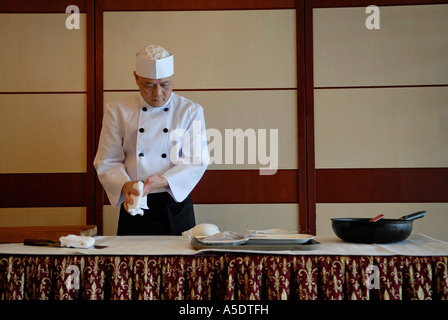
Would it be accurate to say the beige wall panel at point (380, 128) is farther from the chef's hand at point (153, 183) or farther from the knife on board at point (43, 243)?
the knife on board at point (43, 243)

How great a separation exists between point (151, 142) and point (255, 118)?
1.15 metres

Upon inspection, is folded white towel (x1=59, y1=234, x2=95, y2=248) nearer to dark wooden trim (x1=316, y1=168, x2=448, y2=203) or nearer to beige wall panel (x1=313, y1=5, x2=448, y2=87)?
dark wooden trim (x1=316, y1=168, x2=448, y2=203)

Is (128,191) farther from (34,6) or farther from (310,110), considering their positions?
(34,6)

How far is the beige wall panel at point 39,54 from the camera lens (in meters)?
3.46

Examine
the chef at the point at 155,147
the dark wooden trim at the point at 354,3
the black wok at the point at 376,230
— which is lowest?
the black wok at the point at 376,230

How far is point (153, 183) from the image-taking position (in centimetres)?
216

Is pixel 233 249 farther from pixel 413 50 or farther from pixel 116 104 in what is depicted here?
pixel 413 50

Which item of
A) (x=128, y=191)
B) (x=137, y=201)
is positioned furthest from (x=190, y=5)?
(x=137, y=201)

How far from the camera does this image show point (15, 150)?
346 cm

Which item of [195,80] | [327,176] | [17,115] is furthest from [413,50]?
[17,115]

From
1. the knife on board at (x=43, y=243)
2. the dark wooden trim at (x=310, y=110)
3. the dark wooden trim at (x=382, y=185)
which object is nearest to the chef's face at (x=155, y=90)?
the knife on board at (x=43, y=243)

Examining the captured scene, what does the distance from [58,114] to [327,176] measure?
186 centimetres

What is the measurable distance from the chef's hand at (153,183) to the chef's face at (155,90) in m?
0.44

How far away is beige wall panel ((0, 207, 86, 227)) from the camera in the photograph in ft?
11.3
